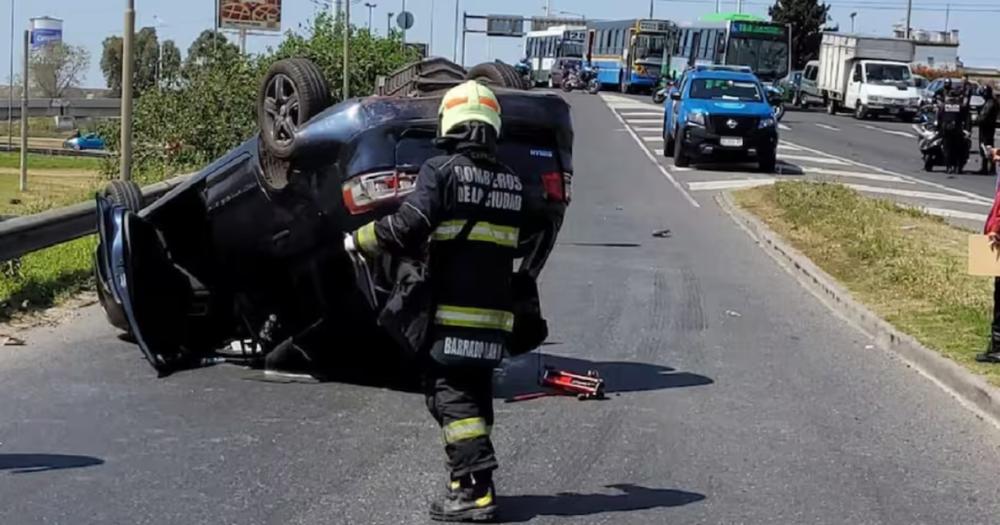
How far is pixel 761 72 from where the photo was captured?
55719 millimetres

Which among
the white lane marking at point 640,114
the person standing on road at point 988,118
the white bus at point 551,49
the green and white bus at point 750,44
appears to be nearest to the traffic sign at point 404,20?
the white lane marking at point 640,114

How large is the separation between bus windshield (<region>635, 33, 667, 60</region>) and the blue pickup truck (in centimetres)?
4022

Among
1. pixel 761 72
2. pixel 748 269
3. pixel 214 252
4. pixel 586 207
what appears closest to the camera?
pixel 214 252

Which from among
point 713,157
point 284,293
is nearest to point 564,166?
point 284,293

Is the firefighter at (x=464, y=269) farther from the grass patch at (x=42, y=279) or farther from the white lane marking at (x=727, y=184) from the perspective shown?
the white lane marking at (x=727, y=184)

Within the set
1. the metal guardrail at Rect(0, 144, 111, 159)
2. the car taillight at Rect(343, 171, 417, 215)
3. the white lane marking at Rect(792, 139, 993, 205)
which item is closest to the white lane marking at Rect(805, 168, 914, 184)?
the white lane marking at Rect(792, 139, 993, 205)

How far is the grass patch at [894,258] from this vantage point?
10.9 meters

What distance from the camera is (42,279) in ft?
40.2

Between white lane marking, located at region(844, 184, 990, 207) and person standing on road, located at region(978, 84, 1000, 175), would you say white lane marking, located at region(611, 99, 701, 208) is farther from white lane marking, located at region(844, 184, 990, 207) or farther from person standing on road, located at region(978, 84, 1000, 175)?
person standing on road, located at region(978, 84, 1000, 175)

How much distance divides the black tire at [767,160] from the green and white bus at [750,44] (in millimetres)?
25666

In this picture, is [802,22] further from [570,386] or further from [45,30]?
[570,386]

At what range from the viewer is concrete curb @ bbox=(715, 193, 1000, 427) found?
347 inches

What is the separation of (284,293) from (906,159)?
29.2 m

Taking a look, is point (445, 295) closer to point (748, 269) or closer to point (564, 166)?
point (564, 166)
